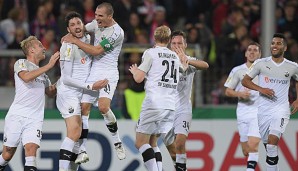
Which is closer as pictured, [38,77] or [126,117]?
[38,77]

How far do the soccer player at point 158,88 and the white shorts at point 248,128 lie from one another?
2.72m

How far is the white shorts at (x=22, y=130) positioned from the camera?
16.6m

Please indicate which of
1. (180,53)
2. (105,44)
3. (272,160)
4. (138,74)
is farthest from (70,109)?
(272,160)

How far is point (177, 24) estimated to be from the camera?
79.2 ft

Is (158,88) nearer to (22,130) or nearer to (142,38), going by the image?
(22,130)

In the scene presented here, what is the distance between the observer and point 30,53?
16.9 meters

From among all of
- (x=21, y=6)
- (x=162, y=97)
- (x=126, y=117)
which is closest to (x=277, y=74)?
(x=162, y=97)

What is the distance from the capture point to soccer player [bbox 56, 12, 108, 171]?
16953 millimetres

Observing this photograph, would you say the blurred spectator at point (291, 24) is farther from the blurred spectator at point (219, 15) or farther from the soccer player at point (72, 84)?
the soccer player at point (72, 84)

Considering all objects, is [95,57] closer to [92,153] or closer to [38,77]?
[38,77]

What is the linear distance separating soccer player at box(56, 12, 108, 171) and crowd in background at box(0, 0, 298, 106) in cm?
400

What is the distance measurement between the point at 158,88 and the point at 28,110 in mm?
1971

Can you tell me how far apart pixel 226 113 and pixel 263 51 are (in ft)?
5.01

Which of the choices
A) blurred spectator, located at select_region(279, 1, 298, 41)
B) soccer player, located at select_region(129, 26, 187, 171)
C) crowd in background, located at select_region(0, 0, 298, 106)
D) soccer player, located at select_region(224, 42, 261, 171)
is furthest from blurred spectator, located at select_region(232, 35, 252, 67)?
soccer player, located at select_region(129, 26, 187, 171)
